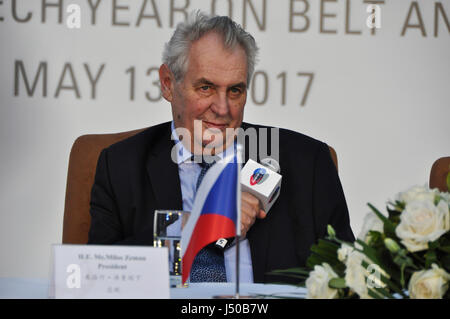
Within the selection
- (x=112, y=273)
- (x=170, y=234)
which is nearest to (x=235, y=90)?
(x=170, y=234)

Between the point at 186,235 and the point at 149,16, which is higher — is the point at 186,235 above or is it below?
below

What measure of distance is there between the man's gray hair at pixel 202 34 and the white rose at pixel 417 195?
1.33m

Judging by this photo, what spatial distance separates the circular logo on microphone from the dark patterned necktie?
231 mm

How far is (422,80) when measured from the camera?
3.61 m

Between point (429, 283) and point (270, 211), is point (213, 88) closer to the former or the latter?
point (270, 211)

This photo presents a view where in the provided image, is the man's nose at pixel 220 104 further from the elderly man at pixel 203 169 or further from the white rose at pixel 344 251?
the white rose at pixel 344 251

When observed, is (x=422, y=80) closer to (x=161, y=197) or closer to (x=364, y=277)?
(x=161, y=197)

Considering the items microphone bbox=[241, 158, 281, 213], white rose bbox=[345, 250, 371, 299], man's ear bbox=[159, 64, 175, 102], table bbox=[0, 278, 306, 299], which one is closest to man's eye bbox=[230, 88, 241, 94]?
man's ear bbox=[159, 64, 175, 102]

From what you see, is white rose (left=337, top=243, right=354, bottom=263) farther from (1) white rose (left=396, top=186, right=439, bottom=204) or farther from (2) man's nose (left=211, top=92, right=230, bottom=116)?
(2) man's nose (left=211, top=92, right=230, bottom=116)

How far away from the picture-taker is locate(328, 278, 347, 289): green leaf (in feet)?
3.60

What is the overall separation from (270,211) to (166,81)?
0.64m

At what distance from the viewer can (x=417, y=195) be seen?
113 cm

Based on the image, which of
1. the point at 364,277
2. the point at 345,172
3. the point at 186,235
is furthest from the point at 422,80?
the point at 364,277
